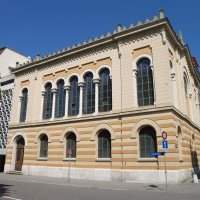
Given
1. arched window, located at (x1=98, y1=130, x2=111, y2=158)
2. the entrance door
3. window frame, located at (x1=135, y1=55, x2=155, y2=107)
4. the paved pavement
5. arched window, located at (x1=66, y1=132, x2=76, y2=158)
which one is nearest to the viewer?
the paved pavement

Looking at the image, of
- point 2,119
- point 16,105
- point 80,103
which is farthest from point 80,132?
point 2,119

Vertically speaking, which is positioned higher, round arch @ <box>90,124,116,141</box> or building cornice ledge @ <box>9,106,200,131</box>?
building cornice ledge @ <box>9,106,200,131</box>

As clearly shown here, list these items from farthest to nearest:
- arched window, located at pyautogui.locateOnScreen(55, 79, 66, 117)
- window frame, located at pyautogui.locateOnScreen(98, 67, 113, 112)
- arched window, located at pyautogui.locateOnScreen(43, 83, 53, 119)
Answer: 1. arched window, located at pyautogui.locateOnScreen(43, 83, 53, 119)
2. arched window, located at pyautogui.locateOnScreen(55, 79, 66, 117)
3. window frame, located at pyautogui.locateOnScreen(98, 67, 113, 112)

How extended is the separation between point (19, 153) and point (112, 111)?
44.8 ft

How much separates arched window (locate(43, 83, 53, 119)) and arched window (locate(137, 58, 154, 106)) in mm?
10845

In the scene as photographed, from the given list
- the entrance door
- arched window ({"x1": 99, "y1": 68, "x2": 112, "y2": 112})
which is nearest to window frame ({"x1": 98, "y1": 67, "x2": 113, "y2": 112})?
arched window ({"x1": 99, "y1": 68, "x2": 112, "y2": 112})

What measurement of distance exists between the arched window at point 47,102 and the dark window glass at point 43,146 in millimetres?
2234

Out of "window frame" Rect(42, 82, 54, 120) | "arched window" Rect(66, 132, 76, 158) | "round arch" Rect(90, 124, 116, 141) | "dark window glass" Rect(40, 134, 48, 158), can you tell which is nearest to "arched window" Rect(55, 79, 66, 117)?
"window frame" Rect(42, 82, 54, 120)

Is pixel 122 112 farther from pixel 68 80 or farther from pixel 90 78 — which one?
pixel 68 80

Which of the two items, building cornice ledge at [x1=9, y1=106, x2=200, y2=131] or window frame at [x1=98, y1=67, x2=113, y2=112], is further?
window frame at [x1=98, y1=67, x2=113, y2=112]

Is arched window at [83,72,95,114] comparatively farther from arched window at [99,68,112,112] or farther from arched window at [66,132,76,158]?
arched window at [66,132,76,158]

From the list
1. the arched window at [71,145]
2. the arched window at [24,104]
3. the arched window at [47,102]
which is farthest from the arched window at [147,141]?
the arched window at [24,104]

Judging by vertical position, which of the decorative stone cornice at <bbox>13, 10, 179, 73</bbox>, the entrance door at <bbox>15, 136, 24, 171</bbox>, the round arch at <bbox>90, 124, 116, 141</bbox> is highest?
the decorative stone cornice at <bbox>13, 10, 179, 73</bbox>

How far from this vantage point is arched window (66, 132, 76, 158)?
24188mm
